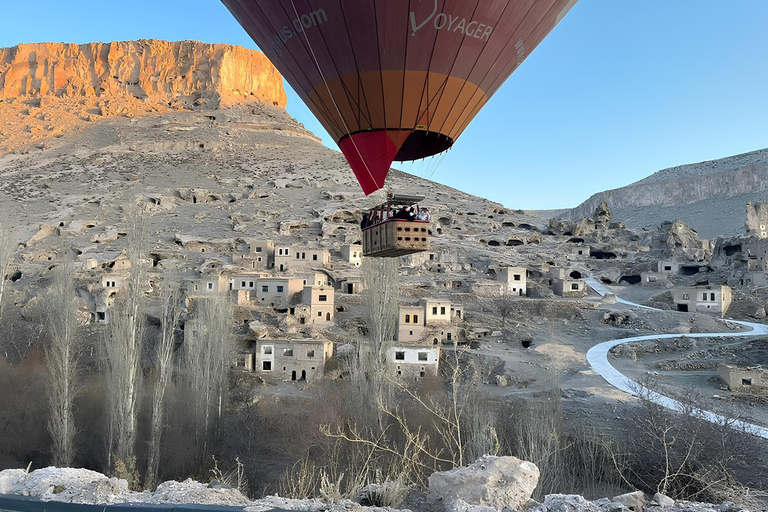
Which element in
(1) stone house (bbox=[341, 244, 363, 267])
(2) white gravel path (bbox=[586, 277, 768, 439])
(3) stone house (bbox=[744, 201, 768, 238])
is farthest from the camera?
(3) stone house (bbox=[744, 201, 768, 238])

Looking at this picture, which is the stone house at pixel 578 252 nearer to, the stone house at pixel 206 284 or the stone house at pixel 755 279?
the stone house at pixel 755 279

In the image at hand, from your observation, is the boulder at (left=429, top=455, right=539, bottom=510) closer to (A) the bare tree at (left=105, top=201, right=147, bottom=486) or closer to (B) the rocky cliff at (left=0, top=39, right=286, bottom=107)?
(A) the bare tree at (left=105, top=201, right=147, bottom=486)

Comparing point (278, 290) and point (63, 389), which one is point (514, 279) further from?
point (63, 389)

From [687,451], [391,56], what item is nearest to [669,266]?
[687,451]

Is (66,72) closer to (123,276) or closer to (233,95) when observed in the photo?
(233,95)

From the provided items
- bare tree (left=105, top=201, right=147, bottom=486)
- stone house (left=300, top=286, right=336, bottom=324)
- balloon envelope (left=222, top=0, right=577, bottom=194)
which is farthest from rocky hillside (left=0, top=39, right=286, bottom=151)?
balloon envelope (left=222, top=0, right=577, bottom=194)

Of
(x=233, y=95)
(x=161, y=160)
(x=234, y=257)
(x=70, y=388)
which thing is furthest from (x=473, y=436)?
(x=233, y=95)

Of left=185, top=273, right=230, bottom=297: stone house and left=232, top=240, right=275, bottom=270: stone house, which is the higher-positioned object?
left=232, top=240, right=275, bottom=270: stone house
